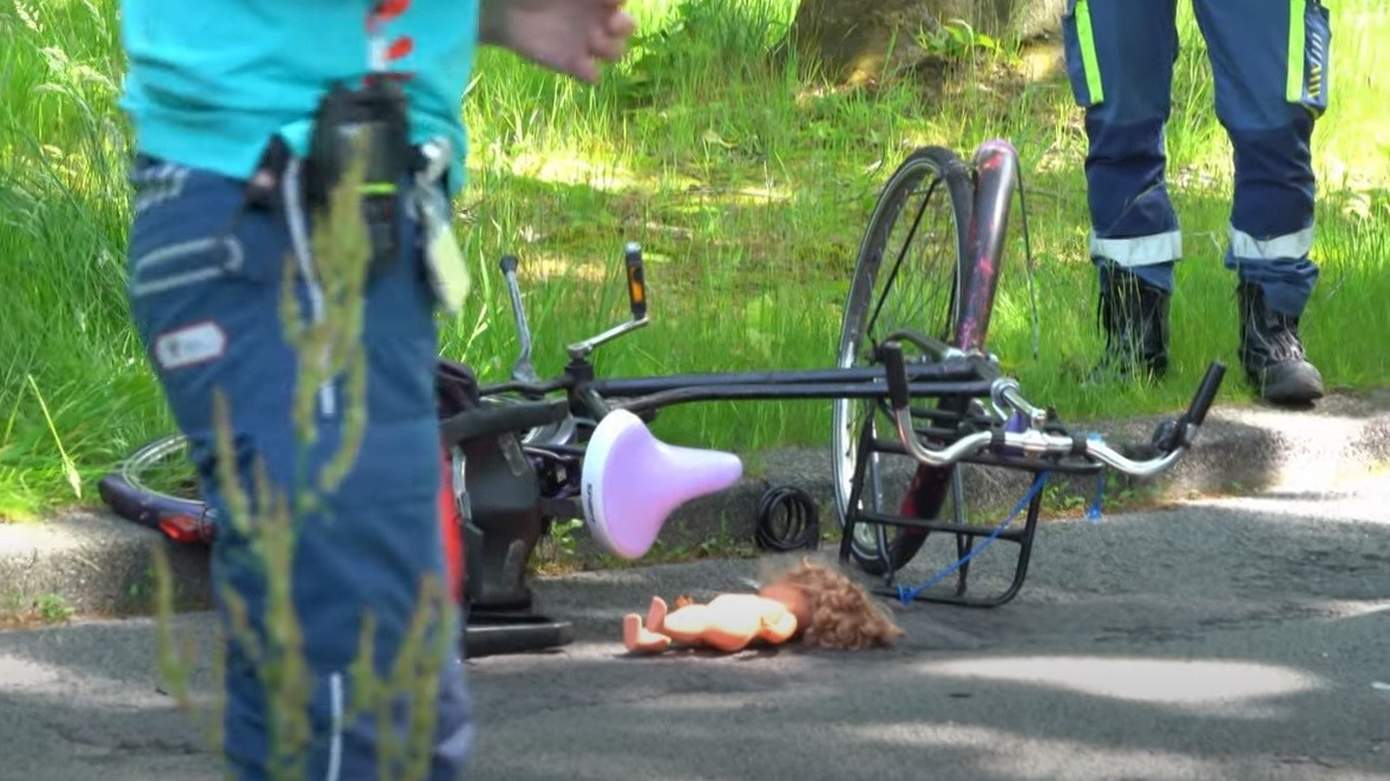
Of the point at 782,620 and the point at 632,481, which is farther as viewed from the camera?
the point at 782,620

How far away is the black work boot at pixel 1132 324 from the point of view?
6.76 metres

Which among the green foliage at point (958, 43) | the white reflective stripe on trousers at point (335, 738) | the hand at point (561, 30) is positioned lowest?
the white reflective stripe on trousers at point (335, 738)

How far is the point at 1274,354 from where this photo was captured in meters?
6.84

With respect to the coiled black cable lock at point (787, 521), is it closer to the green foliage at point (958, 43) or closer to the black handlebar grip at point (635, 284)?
the black handlebar grip at point (635, 284)

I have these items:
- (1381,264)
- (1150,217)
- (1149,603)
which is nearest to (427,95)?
(1149,603)

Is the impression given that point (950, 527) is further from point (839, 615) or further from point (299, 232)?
point (299, 232)

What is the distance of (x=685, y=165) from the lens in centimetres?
938

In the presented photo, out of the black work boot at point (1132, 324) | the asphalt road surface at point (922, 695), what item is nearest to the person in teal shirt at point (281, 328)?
the asphalt road surface at point (922, 695)

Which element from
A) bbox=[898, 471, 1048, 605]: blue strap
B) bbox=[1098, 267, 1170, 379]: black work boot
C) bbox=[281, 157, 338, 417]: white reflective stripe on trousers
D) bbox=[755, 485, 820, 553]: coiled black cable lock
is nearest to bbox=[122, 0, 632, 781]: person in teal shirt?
bbox=[281, 157, 338, 417]: white reflective stripe on trousers

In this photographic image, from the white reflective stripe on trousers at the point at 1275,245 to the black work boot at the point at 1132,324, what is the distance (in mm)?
241

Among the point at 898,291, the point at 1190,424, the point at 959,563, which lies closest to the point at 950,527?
the point at 959,563

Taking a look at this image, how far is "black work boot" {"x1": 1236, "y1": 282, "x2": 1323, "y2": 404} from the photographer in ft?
22.2

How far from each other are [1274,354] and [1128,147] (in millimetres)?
693

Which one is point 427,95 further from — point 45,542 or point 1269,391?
point 1269,391
